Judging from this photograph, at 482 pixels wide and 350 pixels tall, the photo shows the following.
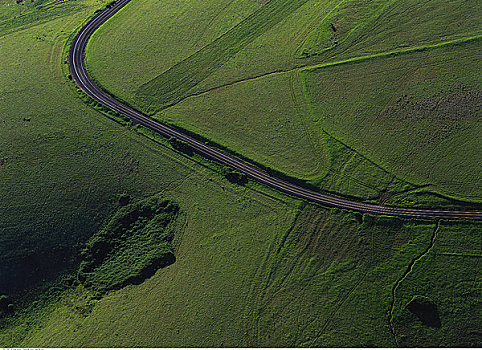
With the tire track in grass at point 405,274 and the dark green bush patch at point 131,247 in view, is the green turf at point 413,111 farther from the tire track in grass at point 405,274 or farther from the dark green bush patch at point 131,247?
the dark green bush patch at point 131,247

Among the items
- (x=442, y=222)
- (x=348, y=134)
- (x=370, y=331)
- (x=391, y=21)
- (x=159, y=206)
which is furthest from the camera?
(x=391, y=21)

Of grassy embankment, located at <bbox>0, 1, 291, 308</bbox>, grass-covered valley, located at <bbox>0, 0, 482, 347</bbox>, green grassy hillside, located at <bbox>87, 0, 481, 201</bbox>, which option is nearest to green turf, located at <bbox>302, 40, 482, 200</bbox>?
green grassy hillside, located at <bbox>87, 0, 481, 201</bbox>

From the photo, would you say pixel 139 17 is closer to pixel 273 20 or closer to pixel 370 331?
pixel 273 20

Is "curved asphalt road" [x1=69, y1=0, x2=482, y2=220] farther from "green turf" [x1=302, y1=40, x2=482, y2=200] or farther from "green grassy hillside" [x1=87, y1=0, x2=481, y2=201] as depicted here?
"green turf" [x1=302, y1=40, x2=482, y2=200]

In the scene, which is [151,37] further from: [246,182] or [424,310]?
[424,310]

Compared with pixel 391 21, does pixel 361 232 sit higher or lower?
lower

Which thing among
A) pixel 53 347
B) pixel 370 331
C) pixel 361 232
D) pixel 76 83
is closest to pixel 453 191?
pixel 361 232
